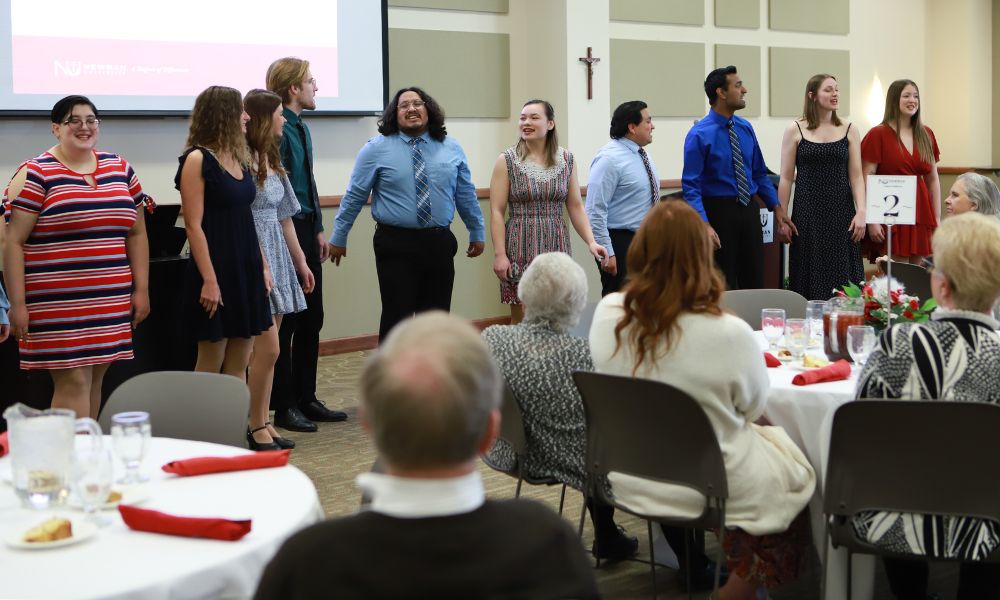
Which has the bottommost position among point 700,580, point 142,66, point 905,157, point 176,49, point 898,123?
point 700,580

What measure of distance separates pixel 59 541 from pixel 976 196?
13.3 ft

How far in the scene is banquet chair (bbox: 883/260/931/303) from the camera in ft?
16.1

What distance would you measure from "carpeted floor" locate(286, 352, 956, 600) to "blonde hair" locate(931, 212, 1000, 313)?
44.1 inches

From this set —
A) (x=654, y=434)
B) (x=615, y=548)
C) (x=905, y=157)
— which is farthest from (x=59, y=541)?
(x=905, y=157)

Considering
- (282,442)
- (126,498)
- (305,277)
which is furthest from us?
(305,277)

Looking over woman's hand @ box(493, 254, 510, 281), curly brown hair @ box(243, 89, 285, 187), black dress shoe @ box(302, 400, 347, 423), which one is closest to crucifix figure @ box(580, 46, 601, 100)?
woman's hand @ box(493, 254, 510, 281)

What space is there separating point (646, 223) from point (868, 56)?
838 cm

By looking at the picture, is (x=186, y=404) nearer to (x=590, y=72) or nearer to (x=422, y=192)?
(x=422, y=192)

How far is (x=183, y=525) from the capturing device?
198 cm

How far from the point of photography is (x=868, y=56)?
34.4 ft

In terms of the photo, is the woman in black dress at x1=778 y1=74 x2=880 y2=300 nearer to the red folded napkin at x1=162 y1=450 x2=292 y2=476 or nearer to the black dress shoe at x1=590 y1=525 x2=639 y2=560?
the black dress shoe at x1=590 y1=525 x2=639 y2=560

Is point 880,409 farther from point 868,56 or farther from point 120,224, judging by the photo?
point 868,56

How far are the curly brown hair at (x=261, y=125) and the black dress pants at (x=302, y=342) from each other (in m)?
0.56

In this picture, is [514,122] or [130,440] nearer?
[130,440]
